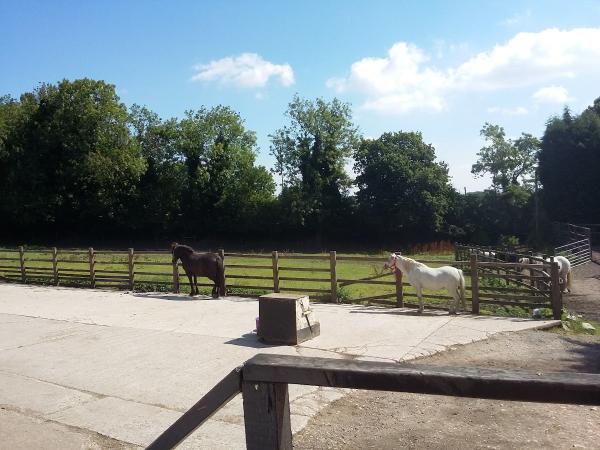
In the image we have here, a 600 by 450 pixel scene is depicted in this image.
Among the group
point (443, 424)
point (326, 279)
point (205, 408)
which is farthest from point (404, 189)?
point (205, 408)

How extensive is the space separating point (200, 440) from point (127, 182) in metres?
38.2

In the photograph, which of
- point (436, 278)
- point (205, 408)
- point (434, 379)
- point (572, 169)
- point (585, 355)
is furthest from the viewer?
point (572, 169)

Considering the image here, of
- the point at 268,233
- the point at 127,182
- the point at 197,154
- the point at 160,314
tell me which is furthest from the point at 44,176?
the point at 160,314

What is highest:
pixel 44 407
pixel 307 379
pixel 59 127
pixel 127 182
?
pixel 59 127

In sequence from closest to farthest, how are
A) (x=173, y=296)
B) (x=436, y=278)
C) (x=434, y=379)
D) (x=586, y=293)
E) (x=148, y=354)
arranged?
(x=434, y=379) < (x=148, y=354) < (x=436, y=278) < (x=173, y=296) < (x=586, y=293)

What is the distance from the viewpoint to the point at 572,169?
32.9 meters

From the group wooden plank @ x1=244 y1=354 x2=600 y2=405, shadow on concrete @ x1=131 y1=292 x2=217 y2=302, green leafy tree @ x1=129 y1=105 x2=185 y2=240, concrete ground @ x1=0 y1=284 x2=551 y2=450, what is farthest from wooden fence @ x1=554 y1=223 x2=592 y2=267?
green leafy tree @ x1=129 y1=105 x2=185 y2=240

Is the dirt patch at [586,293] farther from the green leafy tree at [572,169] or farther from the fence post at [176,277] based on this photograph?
the green leafy tree at [572,169]

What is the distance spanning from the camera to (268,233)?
40344 millimetres

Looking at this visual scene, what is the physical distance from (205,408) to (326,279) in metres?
9.93

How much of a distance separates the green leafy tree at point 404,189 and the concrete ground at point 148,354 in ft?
85.0

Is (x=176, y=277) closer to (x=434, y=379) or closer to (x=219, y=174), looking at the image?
(x=434, y=379)

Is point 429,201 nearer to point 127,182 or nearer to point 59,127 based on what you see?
point 127,182

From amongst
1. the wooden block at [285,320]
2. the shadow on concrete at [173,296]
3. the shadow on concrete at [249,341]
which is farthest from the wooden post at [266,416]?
the shadow on concrete at [173,296]
